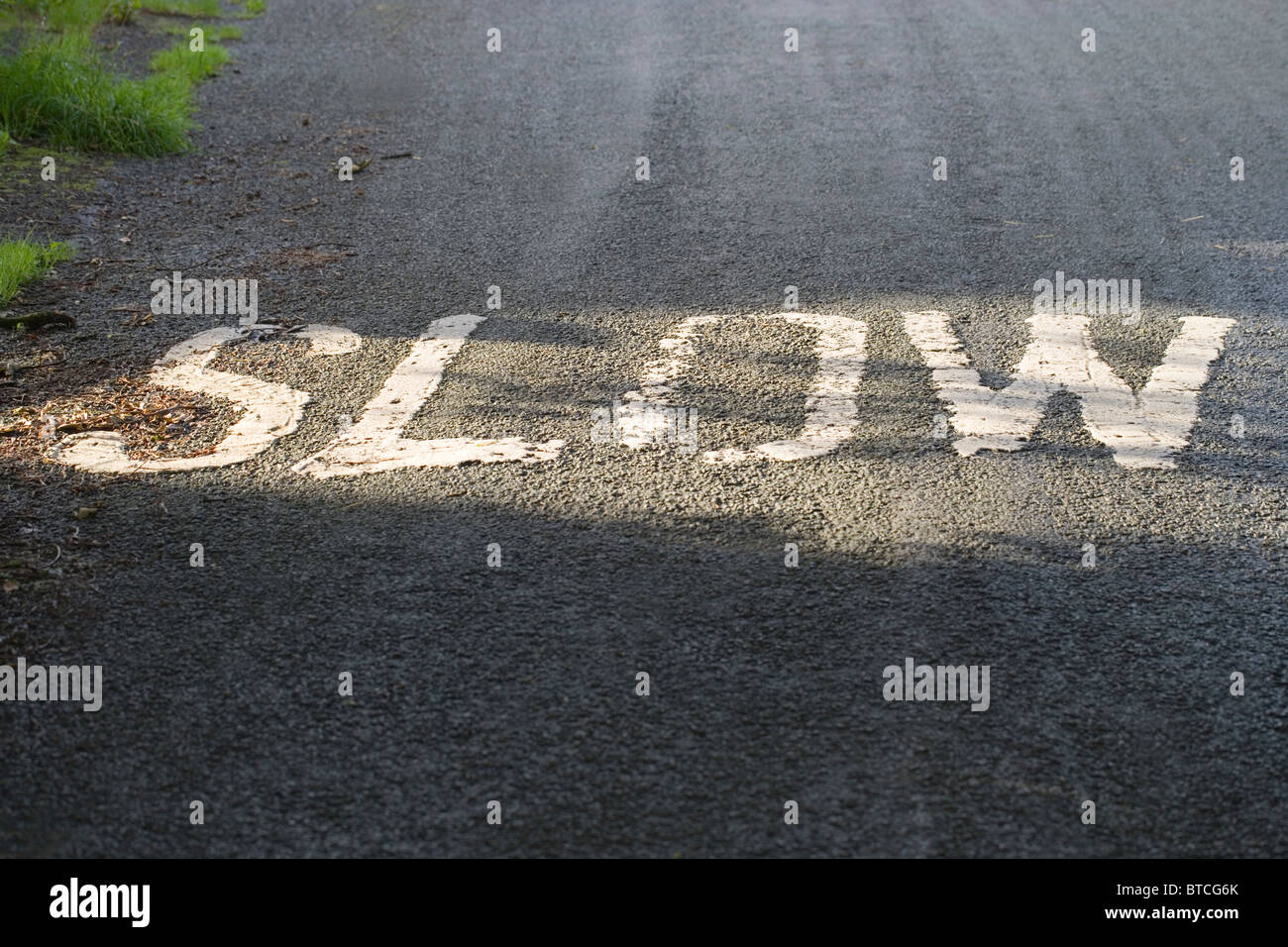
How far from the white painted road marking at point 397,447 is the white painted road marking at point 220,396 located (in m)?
0.28

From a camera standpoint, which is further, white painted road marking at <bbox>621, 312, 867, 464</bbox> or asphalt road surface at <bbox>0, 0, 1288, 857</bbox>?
white painted road marking at <bbox>621, 312, 867, 464</bbox>

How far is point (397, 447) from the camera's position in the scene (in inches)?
184

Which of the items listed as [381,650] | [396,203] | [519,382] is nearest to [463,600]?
[381,650]

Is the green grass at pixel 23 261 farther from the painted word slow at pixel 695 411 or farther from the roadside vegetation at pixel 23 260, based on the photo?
the painted word slow at pixel 695 411

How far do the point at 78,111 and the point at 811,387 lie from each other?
6.08 metres

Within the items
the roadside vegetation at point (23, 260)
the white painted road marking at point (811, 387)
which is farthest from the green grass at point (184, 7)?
the white painted road marking at point (811, 387)

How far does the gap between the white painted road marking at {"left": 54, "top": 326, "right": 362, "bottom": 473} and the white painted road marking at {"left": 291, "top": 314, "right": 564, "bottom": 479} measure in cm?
28

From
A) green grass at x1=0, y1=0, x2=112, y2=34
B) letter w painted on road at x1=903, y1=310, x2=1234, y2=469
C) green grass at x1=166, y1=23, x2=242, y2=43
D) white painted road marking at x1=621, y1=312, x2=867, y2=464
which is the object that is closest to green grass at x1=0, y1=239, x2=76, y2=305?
white painted road marking at x1=621, y1=312, x2=867, y2=464

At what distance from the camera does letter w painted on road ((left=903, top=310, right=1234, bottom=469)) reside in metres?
4.66

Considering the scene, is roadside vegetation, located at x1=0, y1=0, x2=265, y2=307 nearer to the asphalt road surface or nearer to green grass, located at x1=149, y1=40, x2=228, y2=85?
green grass, located at x1=149, y1=40, x2=228, y2=85
